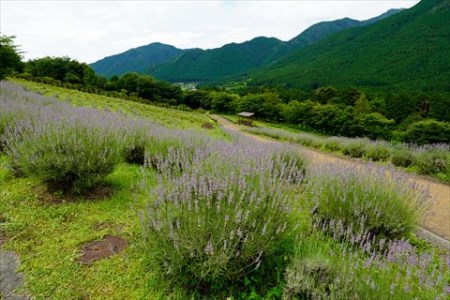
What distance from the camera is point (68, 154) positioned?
4.45 meters

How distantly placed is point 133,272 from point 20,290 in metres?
0.96

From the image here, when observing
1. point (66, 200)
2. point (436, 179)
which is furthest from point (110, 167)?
point (436, 179)

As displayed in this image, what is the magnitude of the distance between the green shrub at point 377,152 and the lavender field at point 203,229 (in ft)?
31.7

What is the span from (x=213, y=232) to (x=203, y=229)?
106mm

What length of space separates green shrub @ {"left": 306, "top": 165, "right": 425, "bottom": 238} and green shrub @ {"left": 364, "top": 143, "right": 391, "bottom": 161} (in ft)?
32.8

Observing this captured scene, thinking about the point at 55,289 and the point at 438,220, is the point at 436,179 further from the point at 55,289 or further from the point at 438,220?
the point at 55,289

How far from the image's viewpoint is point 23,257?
3.27 meters

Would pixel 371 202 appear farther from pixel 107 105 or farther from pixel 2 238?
pixel 107 105

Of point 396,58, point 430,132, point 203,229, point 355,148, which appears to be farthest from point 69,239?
point 396,58

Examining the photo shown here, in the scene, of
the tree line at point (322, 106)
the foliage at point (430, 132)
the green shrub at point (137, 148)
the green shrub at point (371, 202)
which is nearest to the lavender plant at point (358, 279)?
the green shrub at point (371, 202)

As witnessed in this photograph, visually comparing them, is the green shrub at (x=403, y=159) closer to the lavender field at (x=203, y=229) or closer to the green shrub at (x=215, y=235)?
the lavender field at (x=203, y=229)

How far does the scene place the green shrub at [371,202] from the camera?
157 inches

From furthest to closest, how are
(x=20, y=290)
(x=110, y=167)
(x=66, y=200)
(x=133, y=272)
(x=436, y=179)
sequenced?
1. (x=436, y=179)
2. (x=110, y=167)
3. (x=66, y=200)
4. (x=133, y=272)
5. (x=20, y=290)

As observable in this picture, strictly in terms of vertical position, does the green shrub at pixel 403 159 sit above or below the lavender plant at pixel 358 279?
below
